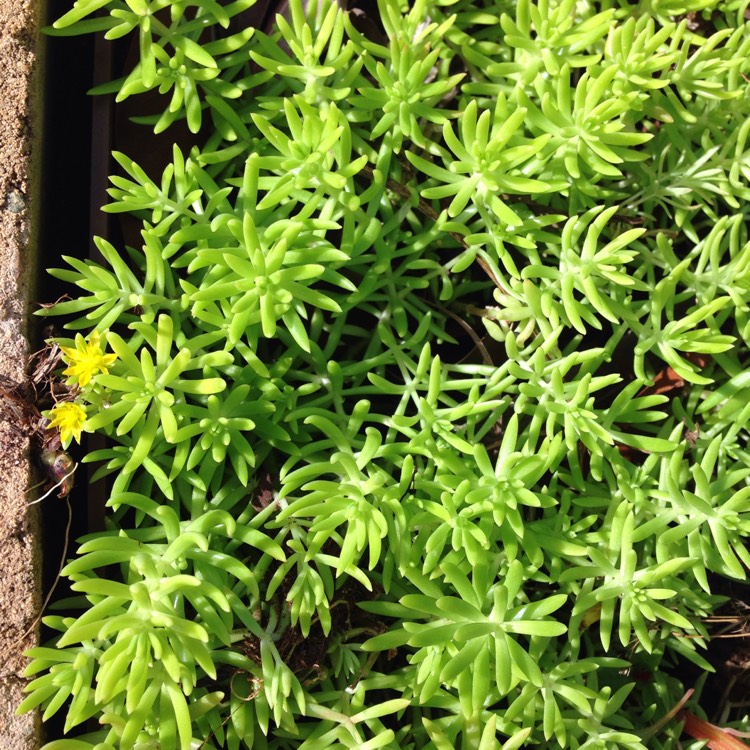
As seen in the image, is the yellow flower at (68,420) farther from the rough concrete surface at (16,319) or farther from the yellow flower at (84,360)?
the rough concrete surface at (16,319)

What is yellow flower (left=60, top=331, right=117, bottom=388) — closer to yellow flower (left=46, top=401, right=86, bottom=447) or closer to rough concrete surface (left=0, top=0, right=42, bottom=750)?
yellow flower (left=46, top=401, right=86, bottom=447)

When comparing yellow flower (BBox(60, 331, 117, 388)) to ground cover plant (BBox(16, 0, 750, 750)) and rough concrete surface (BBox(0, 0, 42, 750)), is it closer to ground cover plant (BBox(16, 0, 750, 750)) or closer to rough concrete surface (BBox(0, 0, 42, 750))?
ground cover plant (BBox(16, 0, 750, 750))

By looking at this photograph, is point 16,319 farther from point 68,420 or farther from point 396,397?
point 396,397

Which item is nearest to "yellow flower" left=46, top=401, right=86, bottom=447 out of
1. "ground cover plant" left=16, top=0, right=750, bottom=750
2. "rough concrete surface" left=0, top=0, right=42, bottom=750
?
"ground cover plant" left=16, top=0, right=750, bottom=750

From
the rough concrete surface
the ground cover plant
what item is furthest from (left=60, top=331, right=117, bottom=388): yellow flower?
the rough concrete surface

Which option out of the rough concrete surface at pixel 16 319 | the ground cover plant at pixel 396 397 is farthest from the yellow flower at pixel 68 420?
the rough concrete surface at pixel 16 319

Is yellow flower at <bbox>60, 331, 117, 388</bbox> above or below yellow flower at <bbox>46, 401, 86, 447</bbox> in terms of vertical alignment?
above
